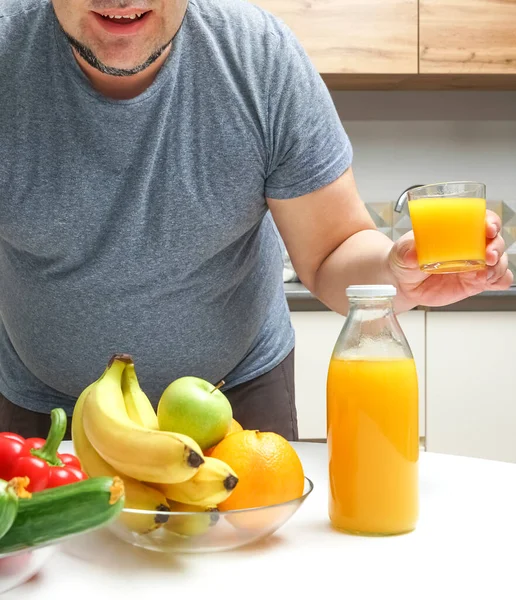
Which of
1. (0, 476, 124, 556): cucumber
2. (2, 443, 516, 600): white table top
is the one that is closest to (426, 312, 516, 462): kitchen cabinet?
(2, 443, 516, 600): white table top

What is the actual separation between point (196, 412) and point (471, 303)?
72.8 inches

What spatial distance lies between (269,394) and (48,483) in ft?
2.55

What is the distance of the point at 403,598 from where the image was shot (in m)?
0.59

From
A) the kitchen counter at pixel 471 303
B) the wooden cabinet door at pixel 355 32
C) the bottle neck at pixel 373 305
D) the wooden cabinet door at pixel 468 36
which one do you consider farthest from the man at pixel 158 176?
the wooden cabinet door at pixel 468 36

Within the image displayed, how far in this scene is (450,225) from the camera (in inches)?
40.7

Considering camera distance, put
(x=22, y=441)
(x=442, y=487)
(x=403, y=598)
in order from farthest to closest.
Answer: (x=442, y=487) < (x=22, y=441) < (x=403, y=598)

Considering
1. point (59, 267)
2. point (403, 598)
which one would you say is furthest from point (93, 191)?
point (403, 598)

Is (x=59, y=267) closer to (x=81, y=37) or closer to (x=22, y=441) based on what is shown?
(x=81, y=37)

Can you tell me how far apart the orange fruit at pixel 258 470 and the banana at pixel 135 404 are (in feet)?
0.25

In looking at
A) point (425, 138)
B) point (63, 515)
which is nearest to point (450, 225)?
point (63, 515)

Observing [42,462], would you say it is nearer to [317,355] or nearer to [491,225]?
[491,225]

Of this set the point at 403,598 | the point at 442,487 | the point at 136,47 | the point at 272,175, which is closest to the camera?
the point at 403,598

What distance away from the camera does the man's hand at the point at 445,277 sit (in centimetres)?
105

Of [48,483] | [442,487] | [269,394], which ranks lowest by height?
[269,394]
